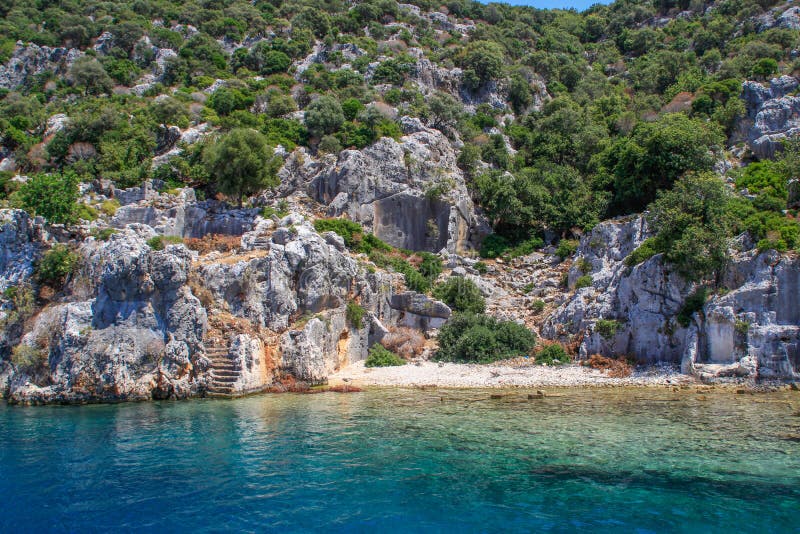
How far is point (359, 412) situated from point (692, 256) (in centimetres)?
1560

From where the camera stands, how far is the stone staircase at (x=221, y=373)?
804 inches

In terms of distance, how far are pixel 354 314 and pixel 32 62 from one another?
57.2 m

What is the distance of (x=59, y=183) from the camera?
26594mm

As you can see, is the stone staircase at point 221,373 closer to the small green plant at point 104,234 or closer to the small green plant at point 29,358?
the small green plant at point 29,358

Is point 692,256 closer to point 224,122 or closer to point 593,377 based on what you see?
point 593,377

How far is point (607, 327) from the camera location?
947 inches

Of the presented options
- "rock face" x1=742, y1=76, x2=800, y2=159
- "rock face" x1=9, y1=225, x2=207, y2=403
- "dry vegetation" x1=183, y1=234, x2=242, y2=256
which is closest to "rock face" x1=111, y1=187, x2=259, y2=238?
"dry vegetation" x1=183, y1=234, x2=242, y2=256

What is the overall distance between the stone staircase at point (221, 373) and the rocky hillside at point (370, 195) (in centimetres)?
9

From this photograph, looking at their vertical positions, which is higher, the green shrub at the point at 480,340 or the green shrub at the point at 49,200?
the green shrub at the point at 49,200

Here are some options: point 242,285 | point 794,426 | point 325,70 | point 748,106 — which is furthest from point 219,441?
point 325,70

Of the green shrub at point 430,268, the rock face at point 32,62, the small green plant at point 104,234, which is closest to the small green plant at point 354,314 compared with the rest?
the green shrub at point 430,268

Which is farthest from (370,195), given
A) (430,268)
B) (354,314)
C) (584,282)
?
(584,282)

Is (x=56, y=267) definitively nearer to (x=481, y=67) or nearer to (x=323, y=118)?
(x=323, y=118)

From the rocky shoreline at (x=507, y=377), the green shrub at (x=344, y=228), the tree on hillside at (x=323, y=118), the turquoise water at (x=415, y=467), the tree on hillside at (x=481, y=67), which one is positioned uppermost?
the tree on hillside at (x=481, y=67)
